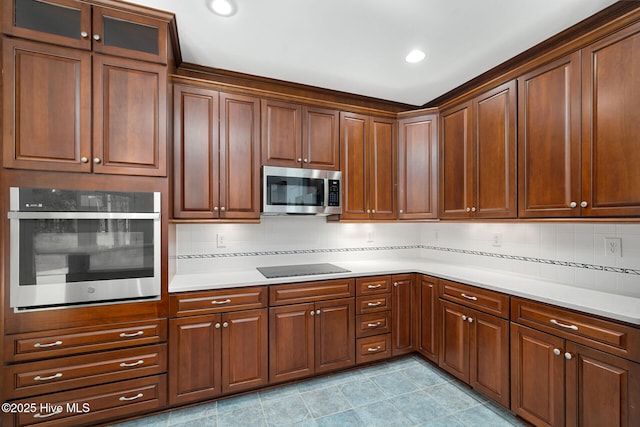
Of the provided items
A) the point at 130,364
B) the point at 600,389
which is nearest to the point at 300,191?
the point at 130,364

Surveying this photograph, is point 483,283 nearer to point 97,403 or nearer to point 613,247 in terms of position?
point 613,247

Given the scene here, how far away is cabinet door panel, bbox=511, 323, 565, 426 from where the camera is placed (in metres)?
1.64

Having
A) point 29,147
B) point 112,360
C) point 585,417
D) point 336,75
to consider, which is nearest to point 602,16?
point 336,75

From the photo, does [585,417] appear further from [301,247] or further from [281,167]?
[281,167]

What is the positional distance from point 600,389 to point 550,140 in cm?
145

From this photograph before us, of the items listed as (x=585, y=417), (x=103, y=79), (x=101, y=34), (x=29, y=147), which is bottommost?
(x=585, y=417)

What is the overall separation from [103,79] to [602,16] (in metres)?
3.12

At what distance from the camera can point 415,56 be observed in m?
2.28

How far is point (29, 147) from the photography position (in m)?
1.63

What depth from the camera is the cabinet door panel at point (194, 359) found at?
1.94 meters

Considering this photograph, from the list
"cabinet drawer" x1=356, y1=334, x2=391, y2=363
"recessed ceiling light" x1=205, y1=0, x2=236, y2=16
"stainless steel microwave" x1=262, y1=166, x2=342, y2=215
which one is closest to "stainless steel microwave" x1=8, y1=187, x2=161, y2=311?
"stainless steel microwave" x1=262, y1=166, x2=342, y2=215

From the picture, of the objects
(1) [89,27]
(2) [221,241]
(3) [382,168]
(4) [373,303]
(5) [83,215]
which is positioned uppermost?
(1) [89,27]

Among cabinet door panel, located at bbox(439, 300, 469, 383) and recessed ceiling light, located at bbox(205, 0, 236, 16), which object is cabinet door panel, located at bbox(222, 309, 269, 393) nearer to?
cabinet door panel, located at bbox(439, 300, 469, 383)

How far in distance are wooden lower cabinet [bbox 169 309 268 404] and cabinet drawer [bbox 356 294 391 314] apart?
83 centimetres
